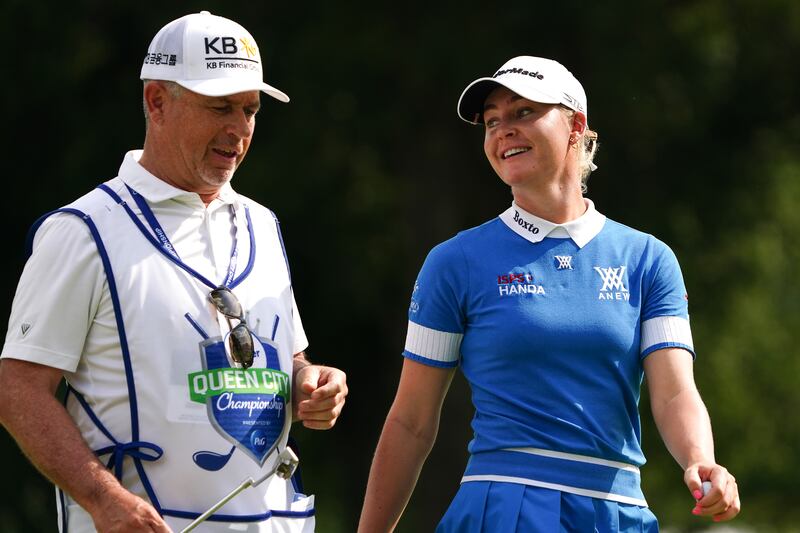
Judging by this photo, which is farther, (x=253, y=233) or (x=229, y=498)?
(x=253, y=233)

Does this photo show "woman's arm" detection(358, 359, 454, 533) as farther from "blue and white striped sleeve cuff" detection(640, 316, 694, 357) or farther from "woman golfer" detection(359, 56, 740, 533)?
"blue and white striped sleeve cuff" detection(640, 316, 694, 357)

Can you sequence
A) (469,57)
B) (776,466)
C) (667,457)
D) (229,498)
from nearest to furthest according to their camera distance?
1. (229,498)
2. (469,57)
3. (667,457)
4. (776,466)

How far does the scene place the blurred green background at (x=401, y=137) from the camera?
13.8m

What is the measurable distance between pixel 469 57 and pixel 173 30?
8.33 m

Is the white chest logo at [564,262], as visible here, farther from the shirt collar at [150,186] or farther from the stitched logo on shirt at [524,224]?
the shirt collar at [150,186]

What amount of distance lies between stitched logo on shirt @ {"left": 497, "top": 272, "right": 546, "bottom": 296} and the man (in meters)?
0.60

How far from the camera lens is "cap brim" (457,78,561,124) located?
476cm

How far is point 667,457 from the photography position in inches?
691

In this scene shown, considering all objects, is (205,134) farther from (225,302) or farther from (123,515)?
(123,515)

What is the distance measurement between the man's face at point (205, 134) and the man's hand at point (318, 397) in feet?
2.23

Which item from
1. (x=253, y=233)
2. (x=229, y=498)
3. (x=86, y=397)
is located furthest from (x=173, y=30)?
(x=229, y=498)

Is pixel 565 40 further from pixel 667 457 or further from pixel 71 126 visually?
pixel 667 457

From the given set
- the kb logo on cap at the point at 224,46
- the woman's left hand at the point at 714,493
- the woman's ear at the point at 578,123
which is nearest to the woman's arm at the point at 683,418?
the woman's left hand at the point at 714,493

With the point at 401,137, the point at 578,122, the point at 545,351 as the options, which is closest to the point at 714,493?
the point at 545,351
